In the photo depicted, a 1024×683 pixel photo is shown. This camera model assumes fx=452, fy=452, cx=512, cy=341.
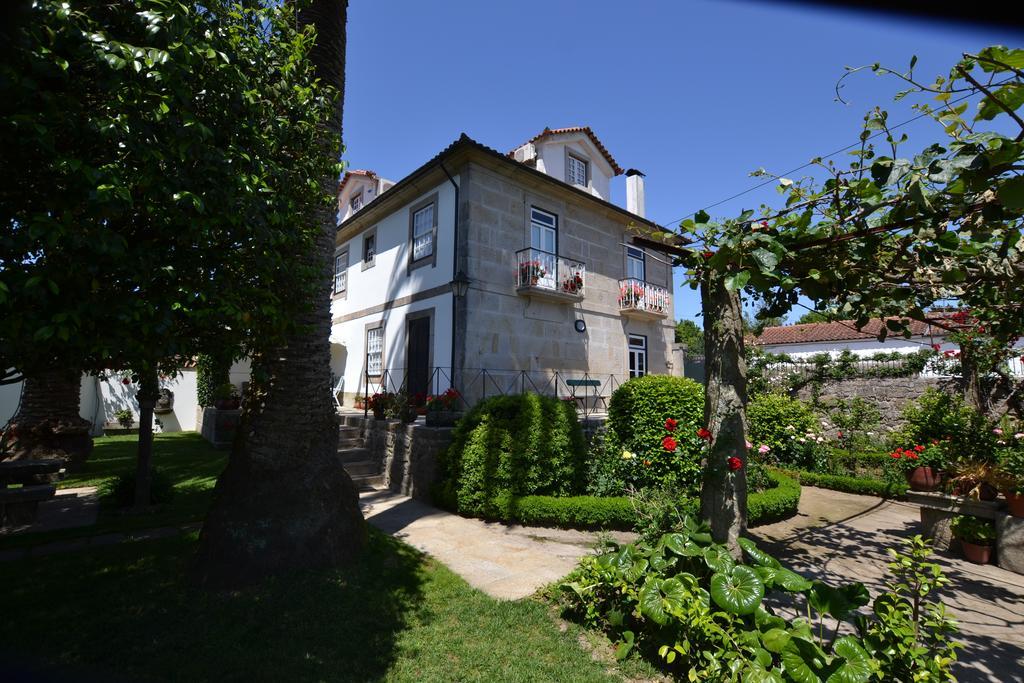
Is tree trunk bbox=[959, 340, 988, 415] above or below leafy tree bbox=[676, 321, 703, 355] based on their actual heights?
below

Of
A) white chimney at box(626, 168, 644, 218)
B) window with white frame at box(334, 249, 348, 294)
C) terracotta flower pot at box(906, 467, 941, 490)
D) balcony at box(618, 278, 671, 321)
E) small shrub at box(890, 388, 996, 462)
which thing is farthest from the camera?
white chimney at box(626, 168, 644, 218)

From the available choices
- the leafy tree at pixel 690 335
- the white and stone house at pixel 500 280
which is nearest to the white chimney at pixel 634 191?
the white and stone house at pixel 500 280

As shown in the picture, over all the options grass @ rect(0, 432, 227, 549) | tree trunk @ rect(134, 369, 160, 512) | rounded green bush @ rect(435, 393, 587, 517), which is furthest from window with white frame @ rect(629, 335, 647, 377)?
tree trunk @ rect(134, 369, 160, 512)

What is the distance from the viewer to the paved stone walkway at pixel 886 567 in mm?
3654

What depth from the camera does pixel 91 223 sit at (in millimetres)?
2400

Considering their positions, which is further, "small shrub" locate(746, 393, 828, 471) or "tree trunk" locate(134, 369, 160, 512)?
"small shrub" locate(746, 393, 828, 471)

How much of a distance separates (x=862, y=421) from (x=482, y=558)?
1180cm

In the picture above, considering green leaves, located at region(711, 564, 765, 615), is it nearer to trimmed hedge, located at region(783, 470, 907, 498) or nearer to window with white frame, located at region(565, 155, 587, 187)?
trimmed hedge, located at region(783, 470, 907, 498)

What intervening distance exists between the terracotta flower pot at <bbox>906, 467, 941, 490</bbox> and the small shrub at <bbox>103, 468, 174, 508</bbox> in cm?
1171

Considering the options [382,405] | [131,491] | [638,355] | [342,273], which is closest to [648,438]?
[382,405]

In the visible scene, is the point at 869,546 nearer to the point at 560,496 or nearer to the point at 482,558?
the point at 560,496

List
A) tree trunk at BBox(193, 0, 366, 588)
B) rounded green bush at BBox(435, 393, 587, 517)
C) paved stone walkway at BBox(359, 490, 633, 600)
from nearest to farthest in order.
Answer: tree trunk at BBox(193, 0, 366, 588) → paved stone walkway at BBox(359, 490, 633, 600) → rounded green bush at BBox(435, 393, 587, 517)

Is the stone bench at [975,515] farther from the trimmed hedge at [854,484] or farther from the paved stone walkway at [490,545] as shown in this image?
the paved stone walkway at [490,545]

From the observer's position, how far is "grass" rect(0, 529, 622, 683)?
317cm
